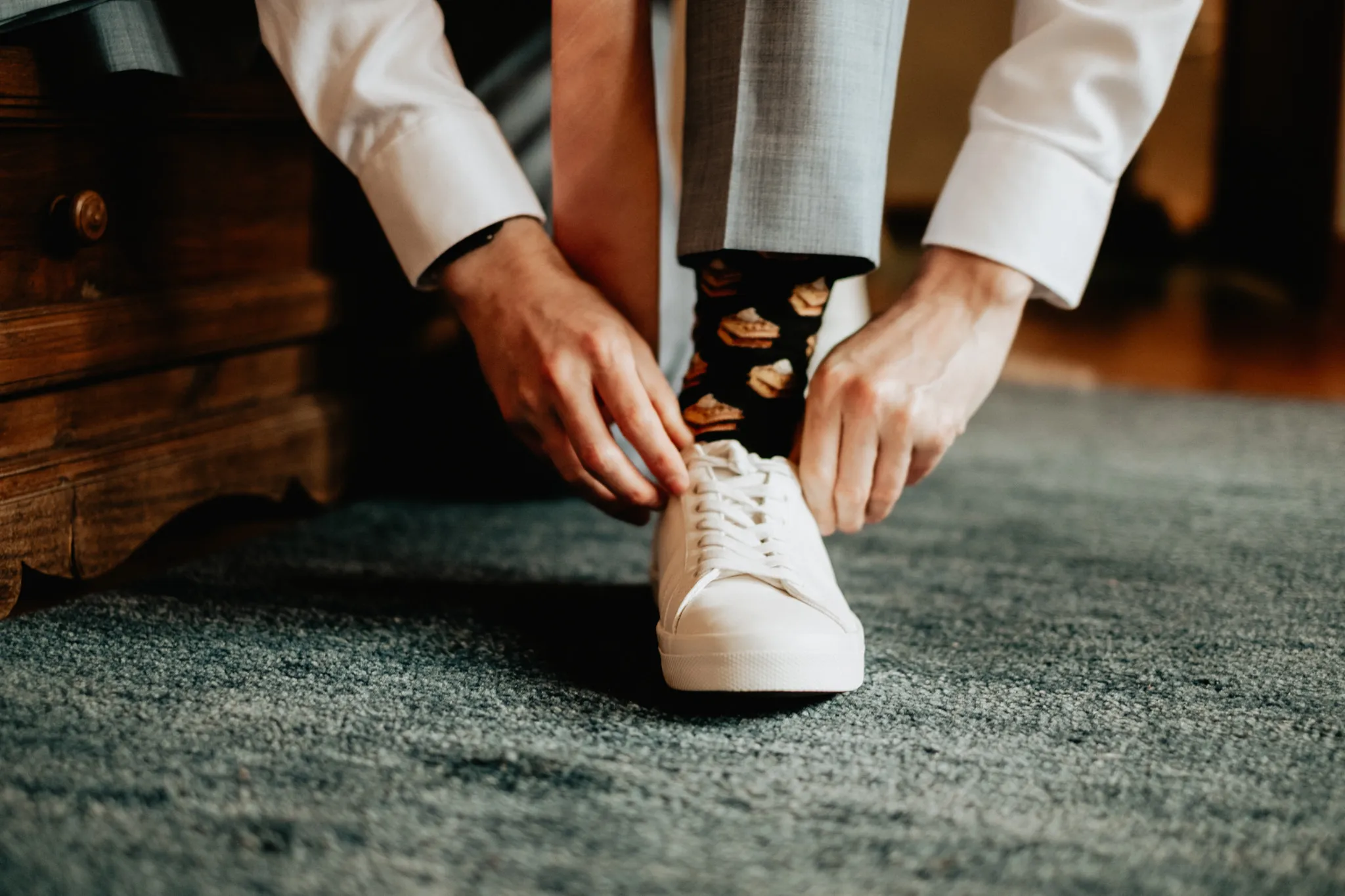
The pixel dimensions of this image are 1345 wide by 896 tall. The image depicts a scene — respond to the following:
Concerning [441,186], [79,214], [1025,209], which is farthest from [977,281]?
[79,214]

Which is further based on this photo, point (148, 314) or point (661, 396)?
point (148, 314)

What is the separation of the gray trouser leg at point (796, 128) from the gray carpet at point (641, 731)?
0.22 m

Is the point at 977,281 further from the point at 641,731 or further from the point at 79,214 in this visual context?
the point at 79,214

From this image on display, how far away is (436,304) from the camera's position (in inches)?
38.7

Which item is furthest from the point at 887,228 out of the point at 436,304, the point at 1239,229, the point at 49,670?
the point at 49,670

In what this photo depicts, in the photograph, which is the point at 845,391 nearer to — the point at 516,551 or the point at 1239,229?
the point at 516,551

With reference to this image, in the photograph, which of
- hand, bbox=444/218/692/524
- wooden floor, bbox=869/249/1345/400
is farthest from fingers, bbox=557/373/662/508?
wooden floor, bbox=869/249/1345/400

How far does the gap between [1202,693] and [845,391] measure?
222 mm

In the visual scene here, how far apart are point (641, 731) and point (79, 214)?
0.43 metres

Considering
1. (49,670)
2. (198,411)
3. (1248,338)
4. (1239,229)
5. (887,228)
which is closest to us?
(49,670)

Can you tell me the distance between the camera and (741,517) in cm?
57

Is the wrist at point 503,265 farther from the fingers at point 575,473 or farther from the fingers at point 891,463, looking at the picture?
the fingers at point 891,463

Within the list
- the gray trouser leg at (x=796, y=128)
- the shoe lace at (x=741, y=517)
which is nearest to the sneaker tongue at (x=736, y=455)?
the shoe lace at (x=741, y=517)

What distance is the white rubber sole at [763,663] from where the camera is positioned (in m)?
0.50
